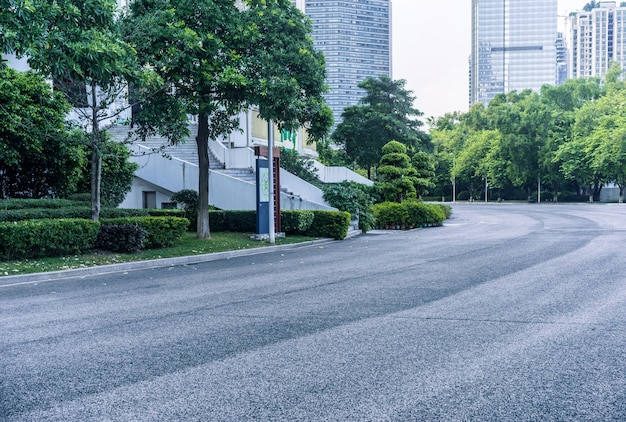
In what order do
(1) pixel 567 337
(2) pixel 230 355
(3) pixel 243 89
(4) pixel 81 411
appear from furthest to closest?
1. (3) pixel 243 89
2. (1) pixel 567 337
3. (2) pixel 230 355
4. (4) pixel 81 411

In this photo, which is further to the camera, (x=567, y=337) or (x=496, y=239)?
(x=496, y=239)

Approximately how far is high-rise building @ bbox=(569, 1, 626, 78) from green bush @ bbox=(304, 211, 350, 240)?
183 metres

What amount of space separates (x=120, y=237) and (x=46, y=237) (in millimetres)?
1840

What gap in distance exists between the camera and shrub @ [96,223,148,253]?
14594 millimetres

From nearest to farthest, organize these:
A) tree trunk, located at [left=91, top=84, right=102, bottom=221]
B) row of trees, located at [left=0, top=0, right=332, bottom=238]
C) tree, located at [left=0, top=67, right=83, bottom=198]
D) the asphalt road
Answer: the asphalt road < tree trunk, located at [left=91, top=84, right=102, bottom=221] < row of trees, located at [left=0, top=0, right=332, bottom=238] < tree, located at [left=0, top=67, right=83, bottom=198]

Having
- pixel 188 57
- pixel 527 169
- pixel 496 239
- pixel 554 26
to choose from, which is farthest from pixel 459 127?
pixel 554 26

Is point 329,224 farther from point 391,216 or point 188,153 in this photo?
point 188,153

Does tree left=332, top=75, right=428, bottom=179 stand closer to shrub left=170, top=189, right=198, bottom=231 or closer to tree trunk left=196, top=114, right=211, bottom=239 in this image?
shrub left=170, top=189, right=198, bottom=231

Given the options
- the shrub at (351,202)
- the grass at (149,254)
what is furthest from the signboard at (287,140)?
the grass at (149,254)

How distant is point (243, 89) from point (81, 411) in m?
13.2

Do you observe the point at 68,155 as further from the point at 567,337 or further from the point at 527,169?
the point at 527,169

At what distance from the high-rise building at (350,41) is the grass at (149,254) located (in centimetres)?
10072

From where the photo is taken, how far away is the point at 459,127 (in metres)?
98.9

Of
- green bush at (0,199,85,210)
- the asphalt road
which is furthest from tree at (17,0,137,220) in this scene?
green bush at (0,199,85,210)
